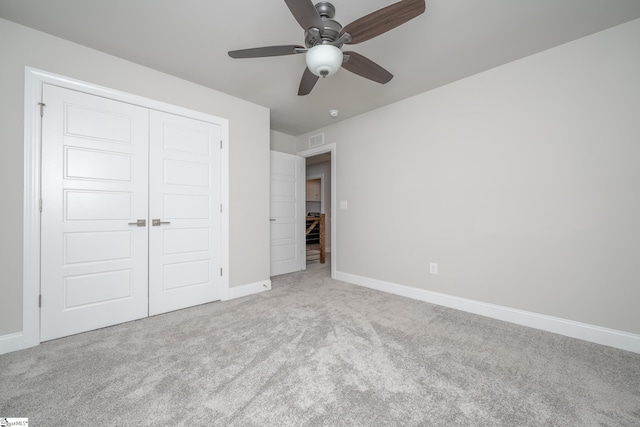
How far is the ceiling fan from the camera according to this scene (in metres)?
1.40

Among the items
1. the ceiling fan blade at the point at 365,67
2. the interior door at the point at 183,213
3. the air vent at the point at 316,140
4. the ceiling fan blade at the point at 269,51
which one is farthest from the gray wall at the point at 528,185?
the interior door at the point at 183,213

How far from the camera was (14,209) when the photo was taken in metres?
1.97

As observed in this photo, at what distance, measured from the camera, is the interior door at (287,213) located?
437 centimetres

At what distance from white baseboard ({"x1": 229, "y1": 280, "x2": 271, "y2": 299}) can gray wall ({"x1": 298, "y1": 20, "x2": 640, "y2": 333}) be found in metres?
1.62

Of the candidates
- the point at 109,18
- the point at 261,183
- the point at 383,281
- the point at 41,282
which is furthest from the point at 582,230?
the point at 41,282

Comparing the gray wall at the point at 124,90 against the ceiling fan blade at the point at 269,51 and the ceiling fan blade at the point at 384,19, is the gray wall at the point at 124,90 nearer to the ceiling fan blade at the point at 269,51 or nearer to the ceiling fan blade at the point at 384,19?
the ceiling fan blade at the point at 269,51

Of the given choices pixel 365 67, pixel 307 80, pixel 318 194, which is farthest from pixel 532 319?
pixel 318 194

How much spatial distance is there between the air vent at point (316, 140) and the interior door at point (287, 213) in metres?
0.40

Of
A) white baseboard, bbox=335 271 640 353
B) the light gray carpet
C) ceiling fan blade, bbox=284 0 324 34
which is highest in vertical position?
ceiling fan blade, bbox=284 0 324 34

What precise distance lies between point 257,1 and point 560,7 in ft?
6.96

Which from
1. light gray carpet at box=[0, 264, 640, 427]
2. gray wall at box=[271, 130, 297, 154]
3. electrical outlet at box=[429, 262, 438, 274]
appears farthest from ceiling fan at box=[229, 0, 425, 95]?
gray wall at box=[271, 130, 297, 154]

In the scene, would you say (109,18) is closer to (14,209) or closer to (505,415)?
(14,209)

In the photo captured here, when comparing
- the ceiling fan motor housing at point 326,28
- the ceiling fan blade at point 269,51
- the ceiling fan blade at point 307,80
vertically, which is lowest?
the ceiling fan blade at point 307,80

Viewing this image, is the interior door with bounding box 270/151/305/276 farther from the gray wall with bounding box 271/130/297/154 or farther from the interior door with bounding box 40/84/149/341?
the interior door with bounding box 40/84/149/341
